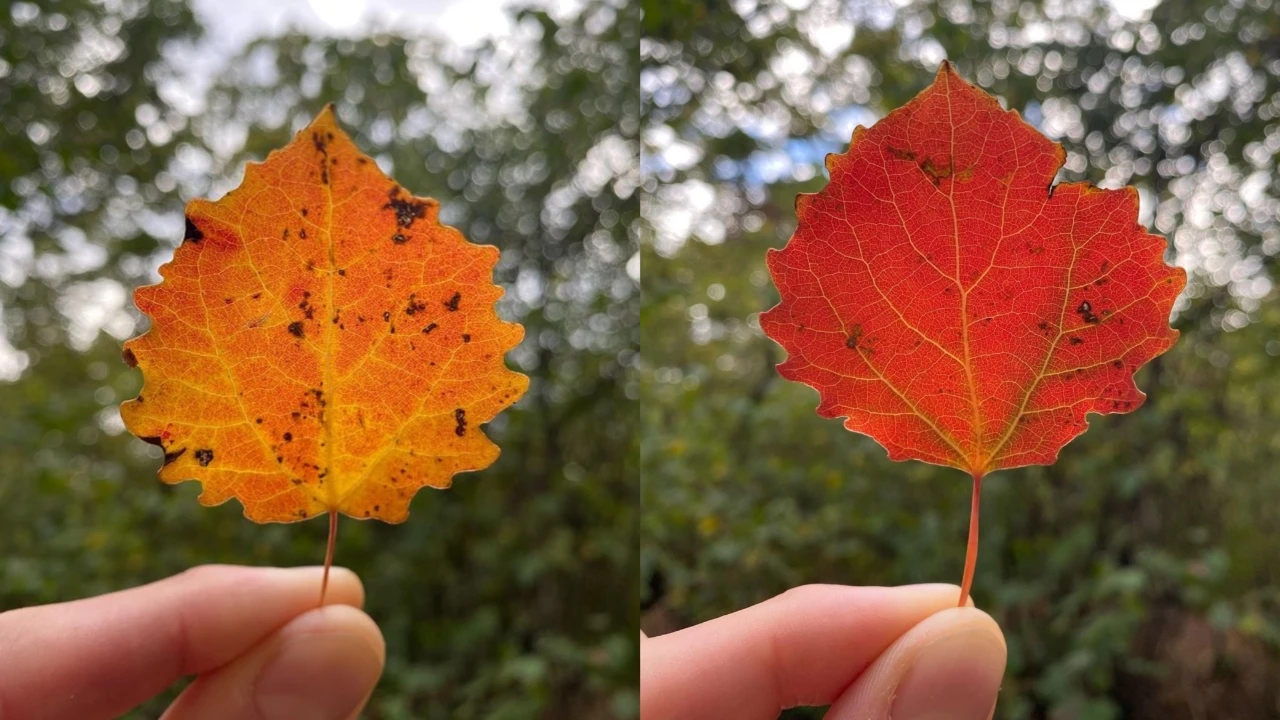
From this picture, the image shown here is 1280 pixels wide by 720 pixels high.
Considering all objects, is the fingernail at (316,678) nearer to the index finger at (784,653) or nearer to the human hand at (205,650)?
the human hand at (205,650)

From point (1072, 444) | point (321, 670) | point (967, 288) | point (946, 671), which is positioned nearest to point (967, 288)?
point (967, 288)

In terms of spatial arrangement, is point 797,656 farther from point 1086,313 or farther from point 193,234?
point 193,234

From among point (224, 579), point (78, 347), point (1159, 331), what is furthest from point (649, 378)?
point (1159, 331)

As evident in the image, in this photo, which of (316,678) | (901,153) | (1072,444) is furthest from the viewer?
(1072,444)

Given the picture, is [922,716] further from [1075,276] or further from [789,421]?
[789,421]

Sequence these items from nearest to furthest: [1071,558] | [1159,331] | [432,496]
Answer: [1159,331] → [1071,558] → [432,496]

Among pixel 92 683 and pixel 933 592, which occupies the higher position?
pixel 933 592

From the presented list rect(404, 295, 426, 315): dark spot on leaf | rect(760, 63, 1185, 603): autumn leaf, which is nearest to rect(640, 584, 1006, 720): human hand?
rect(760, 63, 1185, 603): autumn leaf
